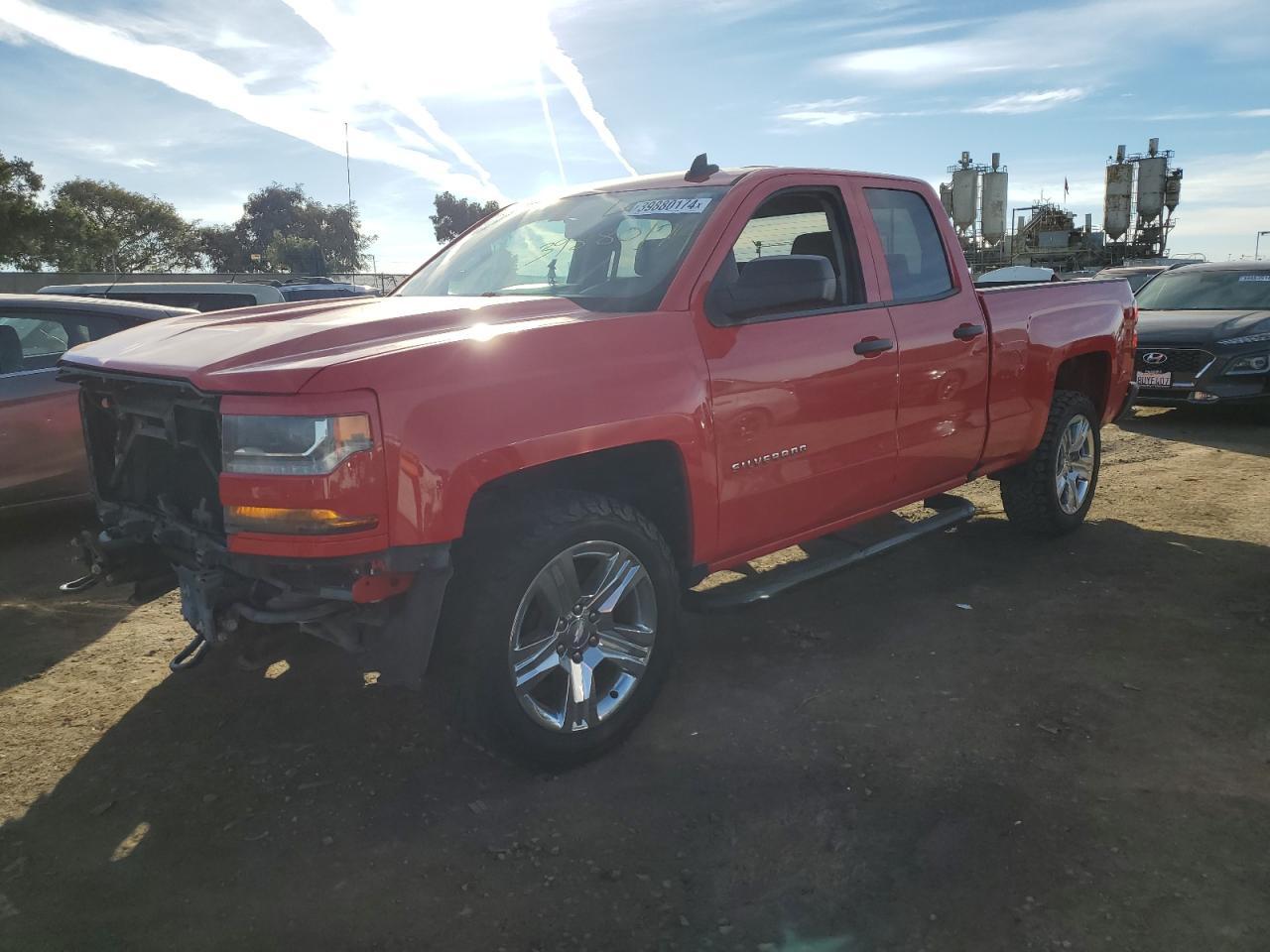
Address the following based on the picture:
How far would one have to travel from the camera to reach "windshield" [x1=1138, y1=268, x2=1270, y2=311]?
34.7ft

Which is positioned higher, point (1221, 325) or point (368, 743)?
point (1221, 325)

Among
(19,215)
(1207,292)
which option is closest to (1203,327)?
(1207,292)

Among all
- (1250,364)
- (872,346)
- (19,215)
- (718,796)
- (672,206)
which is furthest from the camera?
(19,215)

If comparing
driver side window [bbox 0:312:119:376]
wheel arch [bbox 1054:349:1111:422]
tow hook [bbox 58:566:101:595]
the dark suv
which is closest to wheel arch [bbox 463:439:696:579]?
tow hook [bbox 58:566:101:595]

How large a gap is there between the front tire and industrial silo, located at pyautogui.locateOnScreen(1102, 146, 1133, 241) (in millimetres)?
60965

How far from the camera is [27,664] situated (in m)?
4.22

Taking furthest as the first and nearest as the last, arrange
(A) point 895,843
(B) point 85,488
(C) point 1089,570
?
(B) point 85,488, (C) point 1089,570, (A) point 895,843

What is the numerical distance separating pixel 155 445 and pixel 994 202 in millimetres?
61433

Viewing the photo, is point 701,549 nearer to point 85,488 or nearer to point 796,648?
point 796,648

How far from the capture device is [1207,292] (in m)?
11.1

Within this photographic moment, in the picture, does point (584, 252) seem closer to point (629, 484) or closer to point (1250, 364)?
point (629, 484)

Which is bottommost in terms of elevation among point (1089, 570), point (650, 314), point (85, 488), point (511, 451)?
point (1089, 570)

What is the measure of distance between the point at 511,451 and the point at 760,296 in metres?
1.22

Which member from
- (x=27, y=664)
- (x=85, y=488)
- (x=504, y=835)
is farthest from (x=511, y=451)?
(x=85, y=488)
